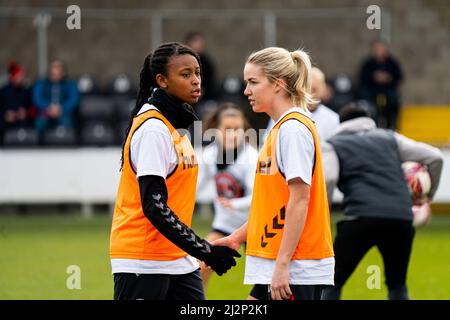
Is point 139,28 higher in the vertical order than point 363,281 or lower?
higher

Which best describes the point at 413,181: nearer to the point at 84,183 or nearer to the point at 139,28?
the point at 84,183

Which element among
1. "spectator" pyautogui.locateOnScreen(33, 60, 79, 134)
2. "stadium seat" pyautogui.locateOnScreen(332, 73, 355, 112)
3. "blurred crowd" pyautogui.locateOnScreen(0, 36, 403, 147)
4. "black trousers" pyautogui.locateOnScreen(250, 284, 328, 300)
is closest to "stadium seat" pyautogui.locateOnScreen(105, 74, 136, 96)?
"blurred crowd" pyautogui.locateOnScreen(0, 36, 403, 147)

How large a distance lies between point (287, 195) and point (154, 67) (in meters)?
1.05

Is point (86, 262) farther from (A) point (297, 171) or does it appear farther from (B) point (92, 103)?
(A) point (297, 171)

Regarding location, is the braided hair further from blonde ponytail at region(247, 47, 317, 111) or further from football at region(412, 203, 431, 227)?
football at region(412, 203, 431, 227)

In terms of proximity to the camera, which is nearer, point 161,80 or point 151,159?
point 151,159

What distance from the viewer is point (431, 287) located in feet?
32.8

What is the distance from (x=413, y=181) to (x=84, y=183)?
395 inches

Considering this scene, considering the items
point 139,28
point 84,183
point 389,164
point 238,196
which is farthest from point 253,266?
point 139,28

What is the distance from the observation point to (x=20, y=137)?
1825cm

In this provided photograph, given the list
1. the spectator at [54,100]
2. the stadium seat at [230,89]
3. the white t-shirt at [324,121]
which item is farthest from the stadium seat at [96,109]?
the white t-shirt at [324,121]

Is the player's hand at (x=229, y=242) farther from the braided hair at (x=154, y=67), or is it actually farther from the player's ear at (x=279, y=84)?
the player's ear at (x=279, y=84)

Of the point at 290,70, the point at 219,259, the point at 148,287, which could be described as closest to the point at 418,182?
the point at 290,70

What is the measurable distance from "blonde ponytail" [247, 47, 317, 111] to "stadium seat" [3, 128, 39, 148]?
42.6 feet
